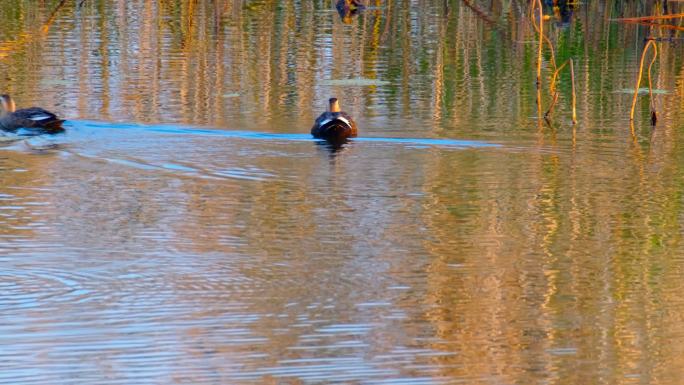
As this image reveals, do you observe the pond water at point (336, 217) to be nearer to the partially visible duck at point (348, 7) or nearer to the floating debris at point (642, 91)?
the floating debris at point (642, 91)

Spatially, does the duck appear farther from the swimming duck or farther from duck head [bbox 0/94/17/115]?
the swimming duck

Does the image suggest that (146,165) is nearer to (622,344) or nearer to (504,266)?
(504,266)

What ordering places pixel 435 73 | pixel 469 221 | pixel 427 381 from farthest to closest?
pixel 435 73 < pixel 469 221 < pixel 427 381

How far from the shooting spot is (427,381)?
580 centimetres

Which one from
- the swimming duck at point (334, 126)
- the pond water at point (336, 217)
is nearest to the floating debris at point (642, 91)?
the pond water at point (336, 217)

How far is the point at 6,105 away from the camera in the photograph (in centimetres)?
1318

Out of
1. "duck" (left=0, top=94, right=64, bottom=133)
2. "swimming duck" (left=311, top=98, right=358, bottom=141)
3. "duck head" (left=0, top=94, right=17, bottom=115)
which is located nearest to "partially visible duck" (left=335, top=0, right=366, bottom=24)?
"duck head" (left=0, top=94, right=17, bottom=115)

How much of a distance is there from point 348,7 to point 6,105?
9153mm

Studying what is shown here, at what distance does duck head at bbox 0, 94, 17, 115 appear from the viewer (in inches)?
518

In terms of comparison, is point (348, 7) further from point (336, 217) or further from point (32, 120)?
point (336, 217)

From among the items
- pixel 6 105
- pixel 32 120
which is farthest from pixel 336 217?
pixel 6 105

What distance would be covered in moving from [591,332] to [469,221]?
2.48 meters

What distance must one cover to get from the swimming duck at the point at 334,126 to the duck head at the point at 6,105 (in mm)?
2773

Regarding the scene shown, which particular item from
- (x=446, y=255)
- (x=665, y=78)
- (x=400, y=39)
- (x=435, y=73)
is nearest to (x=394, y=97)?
(x=435, y=73)
